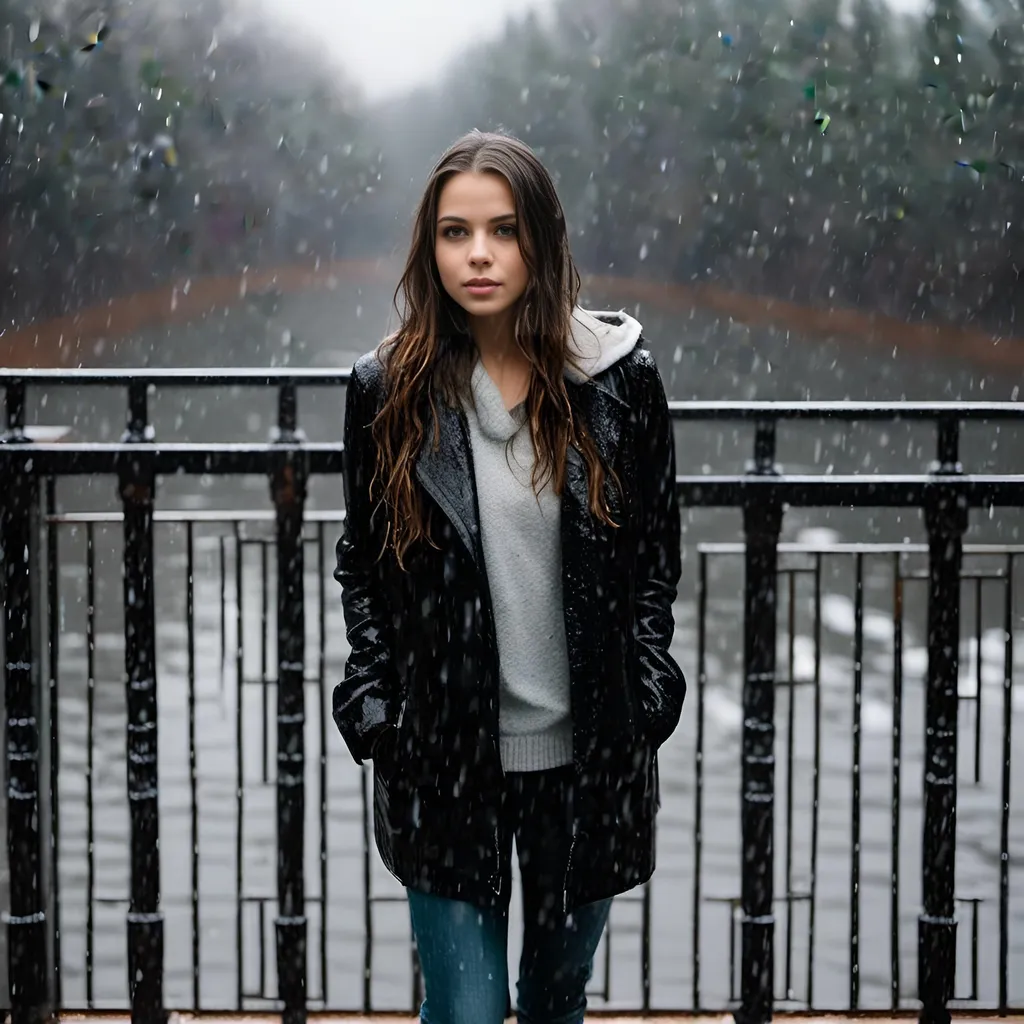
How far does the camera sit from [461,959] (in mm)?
2203

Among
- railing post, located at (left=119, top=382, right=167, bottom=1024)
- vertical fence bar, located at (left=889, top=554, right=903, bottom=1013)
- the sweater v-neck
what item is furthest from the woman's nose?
vertical fence bar, located at (left=889, top=554, right=903, bottom=1013)

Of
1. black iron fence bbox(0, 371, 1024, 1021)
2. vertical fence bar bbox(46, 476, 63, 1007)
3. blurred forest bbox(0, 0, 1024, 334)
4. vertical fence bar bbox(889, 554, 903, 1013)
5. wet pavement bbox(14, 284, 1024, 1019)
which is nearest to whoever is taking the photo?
black iron fence bbox(0, 371, 1024, 1021)

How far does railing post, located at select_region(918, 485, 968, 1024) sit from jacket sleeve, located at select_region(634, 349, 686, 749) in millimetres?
1154

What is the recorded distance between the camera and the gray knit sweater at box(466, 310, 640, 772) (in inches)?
85.2

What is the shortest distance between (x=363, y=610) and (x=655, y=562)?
0.46 meters

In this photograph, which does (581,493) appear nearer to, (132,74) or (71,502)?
(71,502)

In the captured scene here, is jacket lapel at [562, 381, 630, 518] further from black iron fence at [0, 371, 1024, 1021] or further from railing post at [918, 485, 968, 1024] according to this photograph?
railing post at [918, 485, 968, 1024]

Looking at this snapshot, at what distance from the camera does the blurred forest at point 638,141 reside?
64.1 ft

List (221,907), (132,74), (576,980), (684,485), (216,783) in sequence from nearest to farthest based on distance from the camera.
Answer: (576,980) < (684,485) < (221,907) < (216,783) < (132,74)

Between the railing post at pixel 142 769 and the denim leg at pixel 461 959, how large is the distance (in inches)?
49.3

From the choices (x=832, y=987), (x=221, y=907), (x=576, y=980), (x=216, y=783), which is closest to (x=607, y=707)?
(x=576, y=980)

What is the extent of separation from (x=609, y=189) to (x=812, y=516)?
1169 centimetres

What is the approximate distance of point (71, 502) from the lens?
13656 millimetres

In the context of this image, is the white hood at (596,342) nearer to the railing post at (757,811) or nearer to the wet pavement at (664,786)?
the railing post at (757,811)
